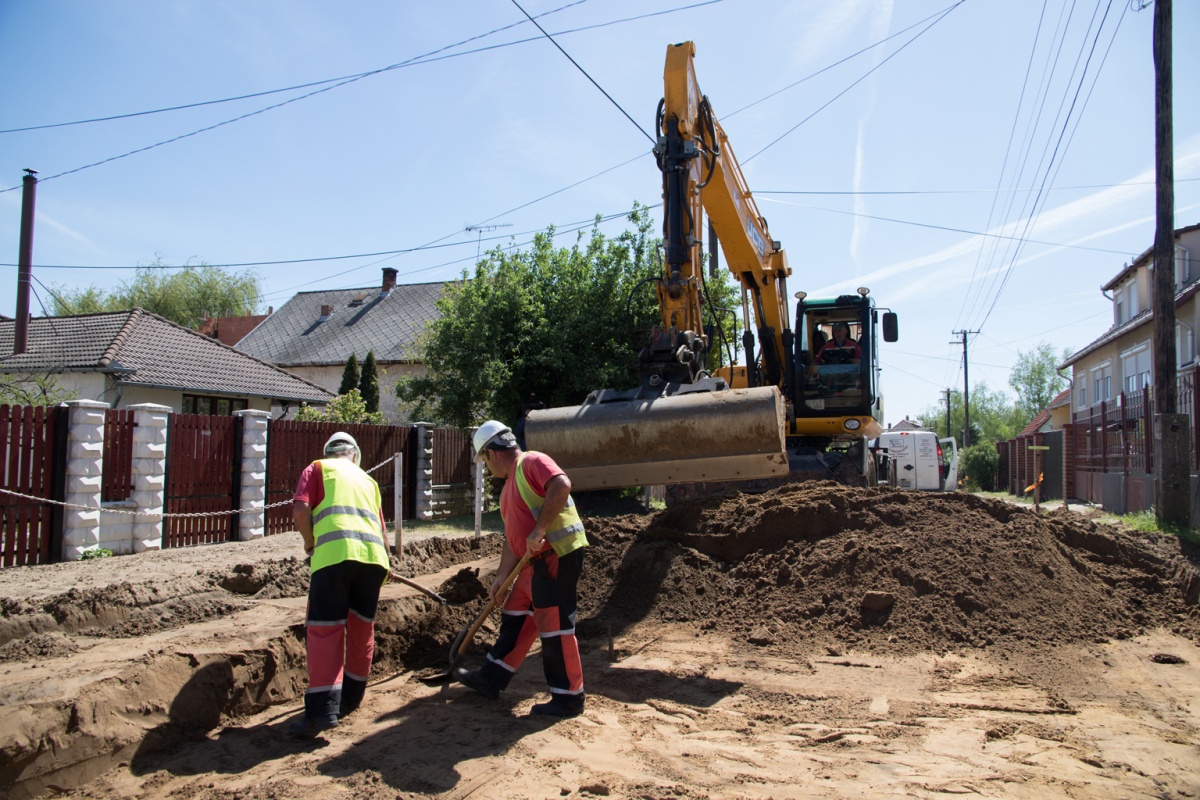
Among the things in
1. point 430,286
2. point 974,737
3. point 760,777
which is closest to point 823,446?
point 974,737

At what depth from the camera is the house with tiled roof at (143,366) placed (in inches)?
756

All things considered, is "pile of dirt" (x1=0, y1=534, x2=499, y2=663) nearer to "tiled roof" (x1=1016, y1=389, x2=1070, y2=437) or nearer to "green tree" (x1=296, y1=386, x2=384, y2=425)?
"green tree" (x1=296, y1=386, x2=384, y2=425)

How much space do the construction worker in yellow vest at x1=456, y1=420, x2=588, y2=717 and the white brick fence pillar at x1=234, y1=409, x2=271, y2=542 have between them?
7579 millimetres

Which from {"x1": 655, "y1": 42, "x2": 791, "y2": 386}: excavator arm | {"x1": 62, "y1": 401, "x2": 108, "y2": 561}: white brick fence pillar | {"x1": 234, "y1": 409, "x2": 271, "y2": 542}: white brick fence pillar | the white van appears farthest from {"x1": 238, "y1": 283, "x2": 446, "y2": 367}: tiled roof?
{"x1": 655, "y1": 42, "x2": 791, "y2": 386}: excavator arm

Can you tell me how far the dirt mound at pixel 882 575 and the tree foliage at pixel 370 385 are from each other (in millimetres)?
19710

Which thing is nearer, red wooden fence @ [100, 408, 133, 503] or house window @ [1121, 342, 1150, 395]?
red wooden fence @ [100, 408, 133, 503]

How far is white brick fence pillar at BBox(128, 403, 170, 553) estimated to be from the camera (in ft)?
33.2

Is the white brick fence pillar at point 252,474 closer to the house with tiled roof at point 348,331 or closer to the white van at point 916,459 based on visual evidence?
the house with tiled roof at point 348,331

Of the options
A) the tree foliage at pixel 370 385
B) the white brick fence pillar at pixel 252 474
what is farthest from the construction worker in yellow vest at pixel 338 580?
the tree foliage at pixel 370 385

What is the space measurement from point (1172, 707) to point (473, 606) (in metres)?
5.06

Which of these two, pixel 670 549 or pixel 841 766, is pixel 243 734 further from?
pixel 670 549

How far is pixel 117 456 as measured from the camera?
32.9 ft

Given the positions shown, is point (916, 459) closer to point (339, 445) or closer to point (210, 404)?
point (210, 404)

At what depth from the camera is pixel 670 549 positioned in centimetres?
797
